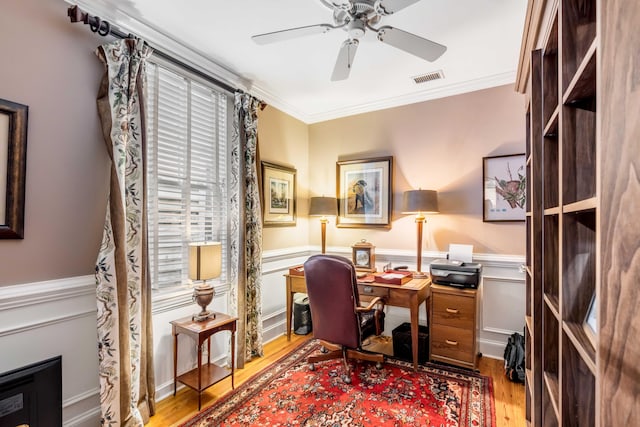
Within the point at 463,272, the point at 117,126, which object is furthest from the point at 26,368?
the point at 463,272

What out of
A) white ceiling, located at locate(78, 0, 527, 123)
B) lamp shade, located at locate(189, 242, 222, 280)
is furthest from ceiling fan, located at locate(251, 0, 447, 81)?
lamp shade, located at locate(189, 242, 222, 280)

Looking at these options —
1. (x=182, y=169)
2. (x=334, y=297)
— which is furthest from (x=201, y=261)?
(x=334, y=297)

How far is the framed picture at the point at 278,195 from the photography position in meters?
3.44

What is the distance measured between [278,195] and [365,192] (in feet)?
3.35

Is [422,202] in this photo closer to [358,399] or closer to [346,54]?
[346,54]

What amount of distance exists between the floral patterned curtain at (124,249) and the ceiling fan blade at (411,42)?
1.57m

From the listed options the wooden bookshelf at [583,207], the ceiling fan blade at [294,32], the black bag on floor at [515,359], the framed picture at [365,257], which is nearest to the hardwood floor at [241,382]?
the black bag on floor at [515,359]

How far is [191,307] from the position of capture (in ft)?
8.68

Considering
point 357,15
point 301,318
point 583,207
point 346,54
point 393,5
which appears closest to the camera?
point 583,207

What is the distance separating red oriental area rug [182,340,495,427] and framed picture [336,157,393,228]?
5.21 ft

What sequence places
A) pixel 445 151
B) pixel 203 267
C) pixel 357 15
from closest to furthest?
1. pixel 357 15
2. pixel 203 267
3. pixel 445 151

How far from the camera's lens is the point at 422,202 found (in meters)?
3.11

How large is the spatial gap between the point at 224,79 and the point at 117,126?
1.25 m

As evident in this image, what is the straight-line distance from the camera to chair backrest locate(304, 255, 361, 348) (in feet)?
8.07
